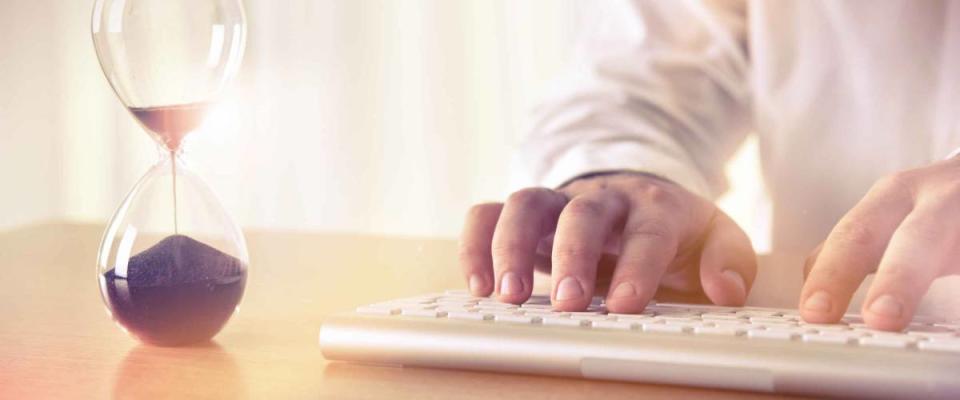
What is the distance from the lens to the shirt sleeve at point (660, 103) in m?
1.13

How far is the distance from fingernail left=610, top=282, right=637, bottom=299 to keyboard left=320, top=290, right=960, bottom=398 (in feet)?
0.04

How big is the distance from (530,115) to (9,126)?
2303mm

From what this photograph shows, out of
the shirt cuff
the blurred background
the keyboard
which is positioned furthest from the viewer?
the blurred background

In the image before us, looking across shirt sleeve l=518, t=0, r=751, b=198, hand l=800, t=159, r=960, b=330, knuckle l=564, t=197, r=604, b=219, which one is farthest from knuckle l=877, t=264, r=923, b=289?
shirt sleeve l=518, t=0, r=751, b=198

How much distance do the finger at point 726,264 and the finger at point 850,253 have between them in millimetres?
96

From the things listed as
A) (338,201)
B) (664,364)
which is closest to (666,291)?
(664,364)

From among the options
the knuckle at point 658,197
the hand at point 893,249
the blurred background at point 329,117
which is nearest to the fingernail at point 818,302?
the hand at point 893,249

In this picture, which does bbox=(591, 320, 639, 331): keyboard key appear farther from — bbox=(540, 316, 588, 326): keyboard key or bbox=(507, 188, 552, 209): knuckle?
bbox=(507, 188, 552, 209): knuckle

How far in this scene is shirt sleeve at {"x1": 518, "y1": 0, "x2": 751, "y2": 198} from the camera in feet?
3.70

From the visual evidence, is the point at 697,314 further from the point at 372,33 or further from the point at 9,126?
the point at 9,126

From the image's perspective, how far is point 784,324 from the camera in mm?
576

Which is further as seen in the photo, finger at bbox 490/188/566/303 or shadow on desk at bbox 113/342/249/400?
finger at bbox 490/188/566/303

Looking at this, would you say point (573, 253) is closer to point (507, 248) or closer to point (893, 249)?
point (507, 248)

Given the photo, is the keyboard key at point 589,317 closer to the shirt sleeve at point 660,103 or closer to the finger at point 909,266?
the finger at point 909,266
